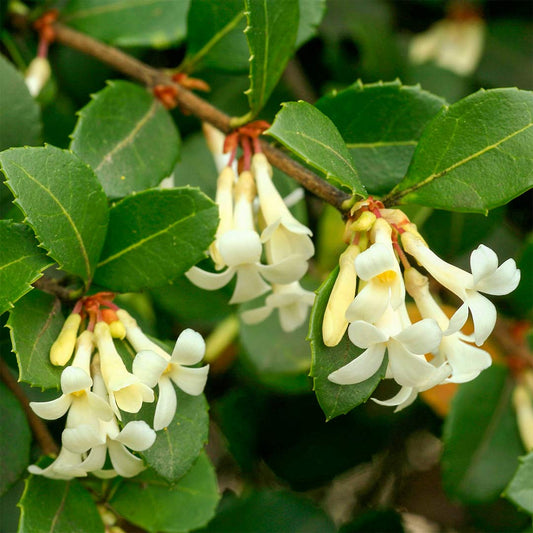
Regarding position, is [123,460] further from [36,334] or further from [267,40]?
[267,40]

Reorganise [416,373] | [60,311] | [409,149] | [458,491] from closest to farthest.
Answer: [416,373]
[60,311]
[409,149]
[458,491]

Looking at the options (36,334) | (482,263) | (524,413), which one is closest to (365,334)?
(482,263)

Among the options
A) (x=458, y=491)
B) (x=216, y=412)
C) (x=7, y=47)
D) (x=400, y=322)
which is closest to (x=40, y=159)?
(x=400, y=322)

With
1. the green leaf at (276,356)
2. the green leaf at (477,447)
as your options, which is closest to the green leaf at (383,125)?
the green leaf at (276,356)

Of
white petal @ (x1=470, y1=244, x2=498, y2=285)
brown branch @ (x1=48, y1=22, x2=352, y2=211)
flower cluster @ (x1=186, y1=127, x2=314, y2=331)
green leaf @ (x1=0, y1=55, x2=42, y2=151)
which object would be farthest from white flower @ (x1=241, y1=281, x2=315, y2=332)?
green leaf @ (x1=0, y1=55, x2=42, y2=151)

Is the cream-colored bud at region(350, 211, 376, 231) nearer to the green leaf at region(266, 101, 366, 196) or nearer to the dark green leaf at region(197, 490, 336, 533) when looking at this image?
the green leaf at region(266, 101, 366, 196)

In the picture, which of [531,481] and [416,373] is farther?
[531,481]

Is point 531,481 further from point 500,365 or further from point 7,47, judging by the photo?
point 7,47

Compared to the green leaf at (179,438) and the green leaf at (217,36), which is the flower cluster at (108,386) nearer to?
the green leaf at (179,438)
